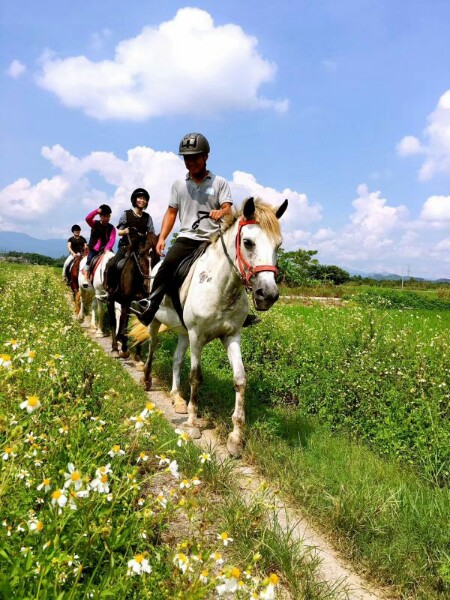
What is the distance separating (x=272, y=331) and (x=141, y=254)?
3.36m

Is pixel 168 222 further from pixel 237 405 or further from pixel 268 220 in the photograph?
pixel 237 405

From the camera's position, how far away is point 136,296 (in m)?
8.93

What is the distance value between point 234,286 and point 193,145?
202 centimetres

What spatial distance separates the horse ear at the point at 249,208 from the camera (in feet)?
13.8

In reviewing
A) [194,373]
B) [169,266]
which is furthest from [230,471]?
[169,266]

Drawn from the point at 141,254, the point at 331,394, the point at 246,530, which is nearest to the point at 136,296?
the point at 141,254

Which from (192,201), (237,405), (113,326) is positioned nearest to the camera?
(237,405)

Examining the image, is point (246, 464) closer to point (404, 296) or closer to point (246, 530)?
point (246, 530)

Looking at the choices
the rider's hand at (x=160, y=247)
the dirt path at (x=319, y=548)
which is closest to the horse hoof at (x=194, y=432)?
the dirt path at (x=319, y=548)

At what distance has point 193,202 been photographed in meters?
5.64

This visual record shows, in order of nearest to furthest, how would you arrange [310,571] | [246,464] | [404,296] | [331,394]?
[310,571] < [246,464] < [331,394] < [404,296]

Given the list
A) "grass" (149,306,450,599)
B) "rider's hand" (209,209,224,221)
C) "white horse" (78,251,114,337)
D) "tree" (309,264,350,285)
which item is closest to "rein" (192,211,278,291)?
"rider's hand" (209,209,224,221)

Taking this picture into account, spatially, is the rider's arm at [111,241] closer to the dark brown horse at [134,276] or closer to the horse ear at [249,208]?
the dark brown horse at [134,276]

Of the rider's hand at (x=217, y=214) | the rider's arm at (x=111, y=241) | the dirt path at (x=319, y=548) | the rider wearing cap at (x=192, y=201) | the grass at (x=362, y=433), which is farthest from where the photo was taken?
the rider's arm at (x=111, y=241)
